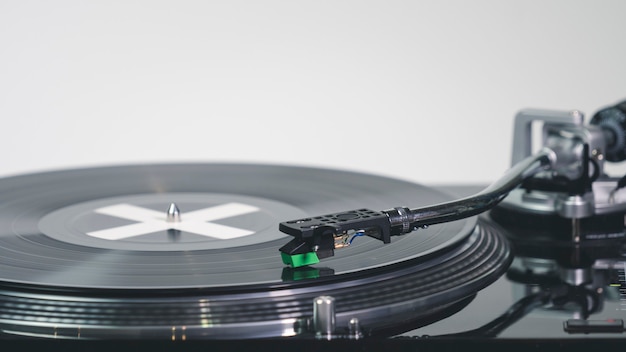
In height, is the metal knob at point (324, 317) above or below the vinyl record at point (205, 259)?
below

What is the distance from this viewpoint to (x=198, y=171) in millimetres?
2059

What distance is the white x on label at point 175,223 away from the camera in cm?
162

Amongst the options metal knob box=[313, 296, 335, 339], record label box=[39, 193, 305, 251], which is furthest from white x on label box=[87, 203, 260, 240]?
metal knob box=[313, 296, 335, 339]

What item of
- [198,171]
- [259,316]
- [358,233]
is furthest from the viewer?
[198,171]

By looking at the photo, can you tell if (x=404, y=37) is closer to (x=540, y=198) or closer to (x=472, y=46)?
(x=472, y=46)

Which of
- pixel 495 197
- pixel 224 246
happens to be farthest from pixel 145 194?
pixel 495 197

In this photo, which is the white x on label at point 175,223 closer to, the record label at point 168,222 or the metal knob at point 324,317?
the record label at point 168,222

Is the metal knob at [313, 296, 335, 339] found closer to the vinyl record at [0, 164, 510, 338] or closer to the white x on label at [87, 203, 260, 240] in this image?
the vinyl record at [0, 164, 510, 338]

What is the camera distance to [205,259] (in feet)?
4.66

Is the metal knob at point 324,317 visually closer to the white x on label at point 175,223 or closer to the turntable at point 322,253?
the turntable at point 322,253

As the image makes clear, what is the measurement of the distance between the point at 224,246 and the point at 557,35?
213 cm

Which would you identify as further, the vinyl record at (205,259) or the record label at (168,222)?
the record label at (168,222)

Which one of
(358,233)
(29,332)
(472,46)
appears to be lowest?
(29,332)

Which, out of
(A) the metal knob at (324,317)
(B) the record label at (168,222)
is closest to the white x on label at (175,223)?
(B) the record label at (168,222)
